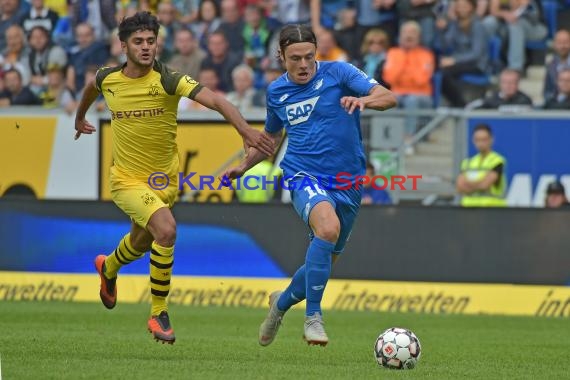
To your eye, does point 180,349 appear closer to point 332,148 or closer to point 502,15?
point 332,148

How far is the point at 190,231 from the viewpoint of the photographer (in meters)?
16.6

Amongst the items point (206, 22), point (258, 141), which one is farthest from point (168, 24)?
point (258, 141)

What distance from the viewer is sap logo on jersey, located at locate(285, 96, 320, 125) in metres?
10.1

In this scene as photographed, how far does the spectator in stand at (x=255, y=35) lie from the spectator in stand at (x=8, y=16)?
4.02 metres

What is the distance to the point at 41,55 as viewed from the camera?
20469mm

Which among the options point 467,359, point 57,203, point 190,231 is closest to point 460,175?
point 190,231


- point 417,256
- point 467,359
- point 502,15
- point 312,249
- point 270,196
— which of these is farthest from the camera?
point 502,15

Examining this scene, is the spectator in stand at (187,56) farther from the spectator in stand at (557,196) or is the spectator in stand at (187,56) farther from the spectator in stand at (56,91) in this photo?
the spectator in stand at (557,196)

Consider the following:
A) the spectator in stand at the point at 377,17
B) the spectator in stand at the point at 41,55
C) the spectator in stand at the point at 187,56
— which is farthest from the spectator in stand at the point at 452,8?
the spectator in stand at the point at 41,55

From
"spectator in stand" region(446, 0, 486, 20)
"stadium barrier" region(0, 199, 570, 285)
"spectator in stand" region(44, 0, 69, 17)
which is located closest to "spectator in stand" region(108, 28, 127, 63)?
"spectator in stand" region(44, 0, 69, 17)

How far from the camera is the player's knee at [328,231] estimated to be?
9.68 m

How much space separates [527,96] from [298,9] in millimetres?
4205

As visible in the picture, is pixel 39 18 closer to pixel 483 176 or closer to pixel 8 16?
pixel 8 16

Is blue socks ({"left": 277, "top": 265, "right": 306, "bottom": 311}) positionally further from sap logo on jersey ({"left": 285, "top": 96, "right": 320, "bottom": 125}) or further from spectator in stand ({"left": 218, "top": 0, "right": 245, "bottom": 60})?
spectator in stand ({"left": 218, "top": 0, "right": 245, "bottom": 60})
